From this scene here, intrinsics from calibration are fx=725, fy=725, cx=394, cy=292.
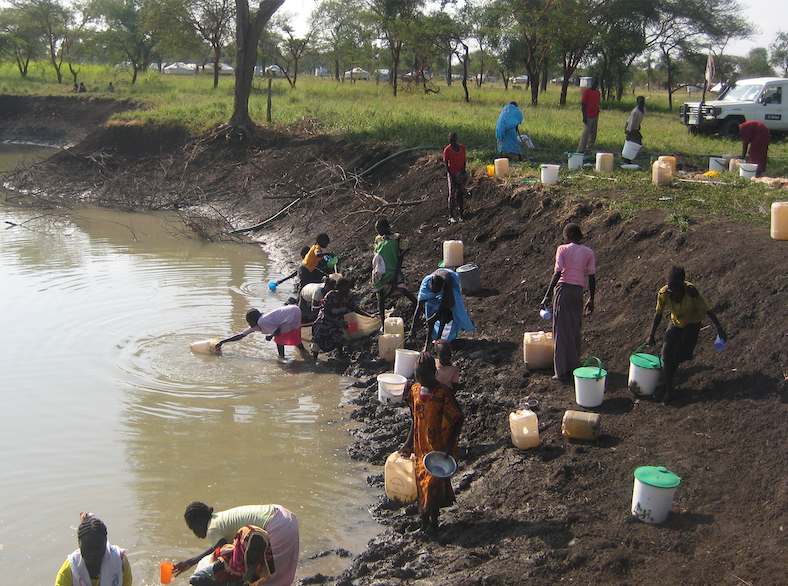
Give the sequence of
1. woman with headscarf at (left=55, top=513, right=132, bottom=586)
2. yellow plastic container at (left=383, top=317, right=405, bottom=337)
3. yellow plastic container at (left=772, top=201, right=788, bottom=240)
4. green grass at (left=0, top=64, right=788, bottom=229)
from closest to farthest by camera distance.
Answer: woman with headscarf at (left=55, top=513, right=132, bottom=586), yellow plastic container at (left=772, top=201, right=788, bottom=240), yellow plastic container at (left=383, top=317, right=405, bottom=337), green grass at (left=0, top=64, right=788, bottom=229)

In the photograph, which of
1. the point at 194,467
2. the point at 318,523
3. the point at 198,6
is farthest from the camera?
the point at 198,6

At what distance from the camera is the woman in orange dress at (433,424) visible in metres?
4.98

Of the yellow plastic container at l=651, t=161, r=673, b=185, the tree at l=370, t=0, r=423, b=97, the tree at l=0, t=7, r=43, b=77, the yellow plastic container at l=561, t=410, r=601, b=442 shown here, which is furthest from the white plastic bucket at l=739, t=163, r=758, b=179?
the tree at l=0, t=7, r=43, b=77

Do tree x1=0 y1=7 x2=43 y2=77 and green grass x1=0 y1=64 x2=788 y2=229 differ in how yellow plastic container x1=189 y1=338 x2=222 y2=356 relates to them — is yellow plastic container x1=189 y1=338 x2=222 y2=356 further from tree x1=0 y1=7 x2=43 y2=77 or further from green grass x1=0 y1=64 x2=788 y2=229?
tree x1=0 y1=7 x2=43 y2=77

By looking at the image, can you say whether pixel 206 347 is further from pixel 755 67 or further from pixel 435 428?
pixel 755 67

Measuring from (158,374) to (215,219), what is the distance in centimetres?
973

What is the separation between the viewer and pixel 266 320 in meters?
8.71

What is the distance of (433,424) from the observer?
5012 millimetres

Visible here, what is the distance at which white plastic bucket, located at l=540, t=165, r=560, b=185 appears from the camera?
11406mm

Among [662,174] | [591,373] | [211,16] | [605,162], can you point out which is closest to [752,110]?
[605,162]

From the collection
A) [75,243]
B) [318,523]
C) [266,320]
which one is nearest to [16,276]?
[75,243]

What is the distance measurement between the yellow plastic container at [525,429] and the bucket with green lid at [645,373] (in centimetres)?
106

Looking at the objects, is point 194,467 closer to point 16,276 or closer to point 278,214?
point 16,276

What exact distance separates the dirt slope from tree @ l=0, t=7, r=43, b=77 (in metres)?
37.9
